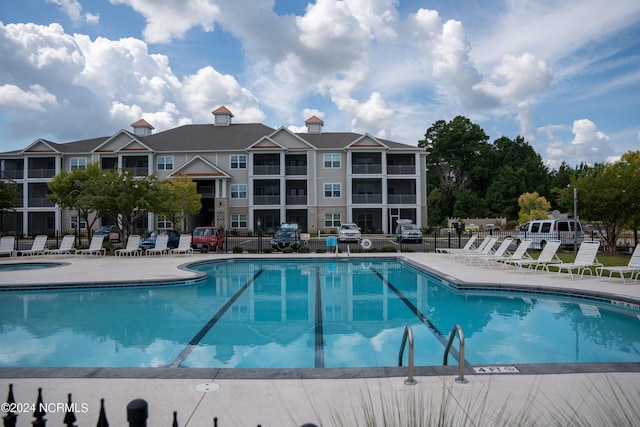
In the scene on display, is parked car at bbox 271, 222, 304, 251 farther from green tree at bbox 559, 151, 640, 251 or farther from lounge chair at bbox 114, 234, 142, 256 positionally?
green tree at bbox 559, 151, 640, 251

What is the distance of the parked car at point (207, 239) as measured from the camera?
28.7m

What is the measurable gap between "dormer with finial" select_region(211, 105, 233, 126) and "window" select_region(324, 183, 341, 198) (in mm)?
14653

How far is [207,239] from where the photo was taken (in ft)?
94.6

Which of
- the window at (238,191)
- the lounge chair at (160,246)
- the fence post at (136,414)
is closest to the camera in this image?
the fence post at (136,414)

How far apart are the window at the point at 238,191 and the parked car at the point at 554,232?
89.7 feet

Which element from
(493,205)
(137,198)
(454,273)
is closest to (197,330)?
(454,273)

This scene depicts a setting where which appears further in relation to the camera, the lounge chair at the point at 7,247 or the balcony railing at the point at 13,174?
the balcony railing at the point at 13,174

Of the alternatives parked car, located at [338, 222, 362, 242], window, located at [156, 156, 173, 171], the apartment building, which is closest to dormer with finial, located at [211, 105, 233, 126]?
the apartment building

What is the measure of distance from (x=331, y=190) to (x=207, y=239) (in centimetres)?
1895

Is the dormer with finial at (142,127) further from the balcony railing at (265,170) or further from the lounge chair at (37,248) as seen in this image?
the lounge chair at (37,248)

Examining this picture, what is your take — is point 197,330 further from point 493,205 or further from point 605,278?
point 493,205

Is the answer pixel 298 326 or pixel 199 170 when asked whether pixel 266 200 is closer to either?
pixel 199 170

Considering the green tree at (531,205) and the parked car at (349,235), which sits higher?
the green tree at (531,205)
